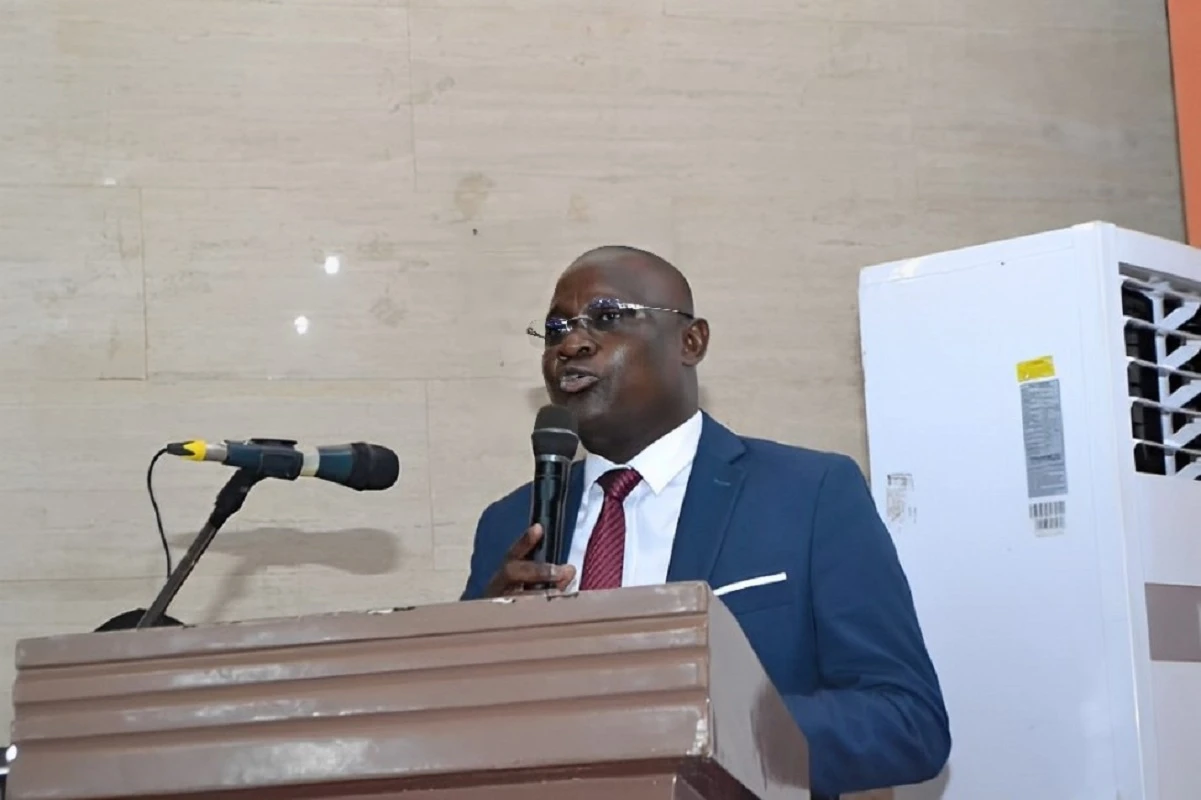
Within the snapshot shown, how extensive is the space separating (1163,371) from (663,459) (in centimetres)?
106

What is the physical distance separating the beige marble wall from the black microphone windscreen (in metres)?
1.41

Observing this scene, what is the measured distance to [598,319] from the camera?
9.75 ft

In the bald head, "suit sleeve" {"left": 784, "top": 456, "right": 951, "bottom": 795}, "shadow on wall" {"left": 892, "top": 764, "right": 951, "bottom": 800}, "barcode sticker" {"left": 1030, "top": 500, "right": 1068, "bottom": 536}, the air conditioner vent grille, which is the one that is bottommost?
"shadow on wall" {"left": 892, "top": 764, "right": 951, "bottom": 800}

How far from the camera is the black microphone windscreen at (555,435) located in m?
2.31

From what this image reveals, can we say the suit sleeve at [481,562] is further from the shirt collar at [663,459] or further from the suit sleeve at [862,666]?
the suit sleeve at [862,666]

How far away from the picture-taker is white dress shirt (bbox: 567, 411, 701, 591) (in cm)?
287

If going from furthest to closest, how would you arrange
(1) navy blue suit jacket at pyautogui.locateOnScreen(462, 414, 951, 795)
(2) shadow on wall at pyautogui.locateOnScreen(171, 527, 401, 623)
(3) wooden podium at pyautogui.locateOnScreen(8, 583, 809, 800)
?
(2) shadow on wall at pyautogui.locateOnScreen(171, 527, 401, 623) → (1) navy blue suit jacket at pyautogui.locateOnScreen(462, 414, 951, 795) → (3) wooden podium at pyautogui.locateOnScreen(8, 583, 809, 800)

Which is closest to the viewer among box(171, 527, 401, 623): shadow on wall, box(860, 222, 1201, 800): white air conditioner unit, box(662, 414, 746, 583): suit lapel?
box(662, 414, 746, 583): suit lapel

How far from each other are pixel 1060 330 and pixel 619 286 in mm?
862

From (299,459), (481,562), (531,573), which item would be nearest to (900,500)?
(481,562)

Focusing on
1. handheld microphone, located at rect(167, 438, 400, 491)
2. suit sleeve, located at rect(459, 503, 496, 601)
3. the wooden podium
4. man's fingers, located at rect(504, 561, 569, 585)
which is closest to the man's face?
suit sleeve, located at rect(459, 503, 496, 601)

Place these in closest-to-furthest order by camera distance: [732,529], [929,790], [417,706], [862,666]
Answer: [417,706] → [862,666] → [732,529] → [929,790]

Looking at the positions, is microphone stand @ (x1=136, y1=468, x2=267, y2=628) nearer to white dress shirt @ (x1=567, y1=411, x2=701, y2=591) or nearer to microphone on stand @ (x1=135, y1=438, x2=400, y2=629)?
microphone on stand @ (x1=135, y1=438, x2=400, y2=629)

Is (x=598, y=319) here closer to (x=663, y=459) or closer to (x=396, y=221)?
(x=663, y=459)
